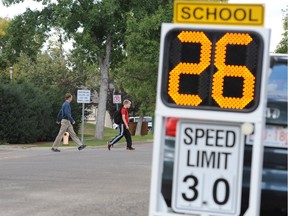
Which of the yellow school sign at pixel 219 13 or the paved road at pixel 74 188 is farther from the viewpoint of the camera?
the paved road at pixel 74 188

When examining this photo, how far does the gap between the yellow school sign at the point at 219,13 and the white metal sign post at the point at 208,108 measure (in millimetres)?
81

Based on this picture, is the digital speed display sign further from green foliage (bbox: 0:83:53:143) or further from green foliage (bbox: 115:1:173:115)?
green foliage (bbox: 115:1:173:115)

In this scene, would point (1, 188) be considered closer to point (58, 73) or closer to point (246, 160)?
point (246, 160)

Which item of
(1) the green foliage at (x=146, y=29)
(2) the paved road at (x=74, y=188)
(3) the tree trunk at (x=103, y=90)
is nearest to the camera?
(2) the paved road at (x=74, y=188)

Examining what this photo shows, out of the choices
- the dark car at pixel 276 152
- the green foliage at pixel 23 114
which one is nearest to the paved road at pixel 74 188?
the dark car at pixel 276 152

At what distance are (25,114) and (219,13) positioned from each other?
24.8 meters

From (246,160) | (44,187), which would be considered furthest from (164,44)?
(44,187)

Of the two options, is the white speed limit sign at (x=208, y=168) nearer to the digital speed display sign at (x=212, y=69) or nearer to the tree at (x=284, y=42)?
the digital speed display sign at (x=212, y=69)

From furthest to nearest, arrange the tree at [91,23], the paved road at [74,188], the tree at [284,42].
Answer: the tree at [284,42] < the tree at [91,23] < the paved road at [74,188]

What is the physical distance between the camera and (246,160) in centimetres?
578

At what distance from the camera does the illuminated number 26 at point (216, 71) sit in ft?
15.6

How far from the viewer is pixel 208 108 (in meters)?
4.82

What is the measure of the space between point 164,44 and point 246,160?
154 cm

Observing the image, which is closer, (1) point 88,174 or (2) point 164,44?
(2) point 164,44
